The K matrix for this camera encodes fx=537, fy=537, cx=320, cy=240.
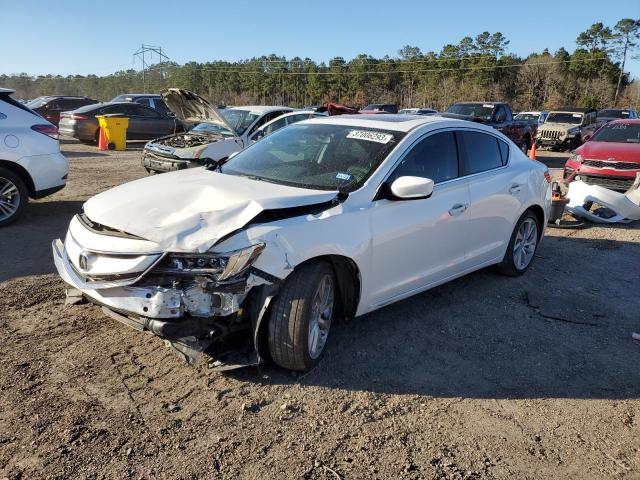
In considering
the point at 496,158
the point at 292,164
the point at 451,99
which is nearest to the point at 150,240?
the point at 292,164

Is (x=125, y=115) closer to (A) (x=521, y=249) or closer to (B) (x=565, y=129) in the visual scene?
(B) (x=565, y=129)

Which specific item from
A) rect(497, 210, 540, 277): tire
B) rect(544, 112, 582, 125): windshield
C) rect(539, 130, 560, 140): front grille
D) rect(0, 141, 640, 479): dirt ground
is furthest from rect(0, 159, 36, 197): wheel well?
rect(544, 112, 582, 125): windshield

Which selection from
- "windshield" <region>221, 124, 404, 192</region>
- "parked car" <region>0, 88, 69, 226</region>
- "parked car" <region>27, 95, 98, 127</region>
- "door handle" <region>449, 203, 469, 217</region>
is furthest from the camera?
"parked car" <region>27, 95, 98, 127</region>

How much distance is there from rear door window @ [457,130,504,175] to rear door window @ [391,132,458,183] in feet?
0.57

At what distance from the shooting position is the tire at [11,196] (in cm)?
697

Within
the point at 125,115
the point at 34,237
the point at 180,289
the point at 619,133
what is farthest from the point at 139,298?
the point at 125,115

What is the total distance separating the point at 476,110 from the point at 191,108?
1000 centimetres

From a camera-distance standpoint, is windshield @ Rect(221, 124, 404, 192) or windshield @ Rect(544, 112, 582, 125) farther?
windshield @ Rect(544, 112, 582, 125)

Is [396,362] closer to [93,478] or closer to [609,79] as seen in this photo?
[93,478]

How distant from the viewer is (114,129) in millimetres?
18344

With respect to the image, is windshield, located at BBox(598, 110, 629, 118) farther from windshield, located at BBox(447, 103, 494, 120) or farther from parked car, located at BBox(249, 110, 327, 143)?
parked car, located at BBox(249, 110, 327, 143)

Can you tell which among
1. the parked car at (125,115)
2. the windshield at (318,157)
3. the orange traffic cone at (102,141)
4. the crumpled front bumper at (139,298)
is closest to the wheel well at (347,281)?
the windshield at (318,157)

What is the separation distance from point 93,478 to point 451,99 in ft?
206

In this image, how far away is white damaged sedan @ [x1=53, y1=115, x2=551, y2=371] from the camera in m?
3.13
